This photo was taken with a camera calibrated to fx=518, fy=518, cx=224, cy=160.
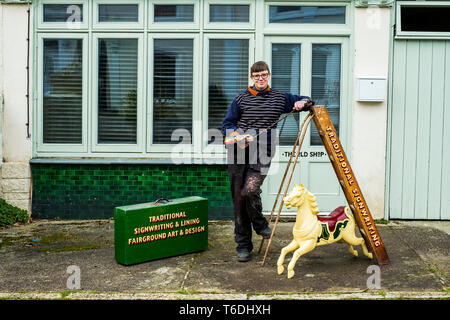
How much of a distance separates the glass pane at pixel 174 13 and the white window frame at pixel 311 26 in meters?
1.12

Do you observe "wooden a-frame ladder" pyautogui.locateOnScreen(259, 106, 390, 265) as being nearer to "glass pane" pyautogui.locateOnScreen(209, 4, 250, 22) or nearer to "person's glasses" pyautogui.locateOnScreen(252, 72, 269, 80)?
"person's glasses" pyautogui.locateOnScreen(252, 72, 269, 80)

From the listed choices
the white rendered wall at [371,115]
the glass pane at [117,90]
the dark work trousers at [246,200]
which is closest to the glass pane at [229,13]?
the glass pane at [117,90]

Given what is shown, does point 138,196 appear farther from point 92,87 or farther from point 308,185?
point 308,185

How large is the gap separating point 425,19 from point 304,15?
1.73m

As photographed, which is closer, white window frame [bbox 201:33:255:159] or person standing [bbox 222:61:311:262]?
person standing [bbox 222:61:311:262]

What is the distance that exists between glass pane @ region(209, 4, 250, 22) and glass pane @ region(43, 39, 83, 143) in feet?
7.07

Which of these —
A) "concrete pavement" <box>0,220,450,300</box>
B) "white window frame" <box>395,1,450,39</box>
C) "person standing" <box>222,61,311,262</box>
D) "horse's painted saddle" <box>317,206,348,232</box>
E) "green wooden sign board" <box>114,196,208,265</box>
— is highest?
"white window frame" <box>395,1,450,39</box>

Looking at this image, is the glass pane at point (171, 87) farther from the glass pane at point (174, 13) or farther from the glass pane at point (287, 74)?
the glass pane at point (287, 74)

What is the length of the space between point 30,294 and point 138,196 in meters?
3.15

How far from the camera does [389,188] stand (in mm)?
7484

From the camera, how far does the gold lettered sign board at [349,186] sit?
5.22 m

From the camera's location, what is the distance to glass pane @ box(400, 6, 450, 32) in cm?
742

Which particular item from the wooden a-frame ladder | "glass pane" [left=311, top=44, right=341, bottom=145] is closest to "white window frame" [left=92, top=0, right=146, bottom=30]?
"glass pane" [left=311, top=44, right=341, bottom=145]

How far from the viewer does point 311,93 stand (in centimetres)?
767
